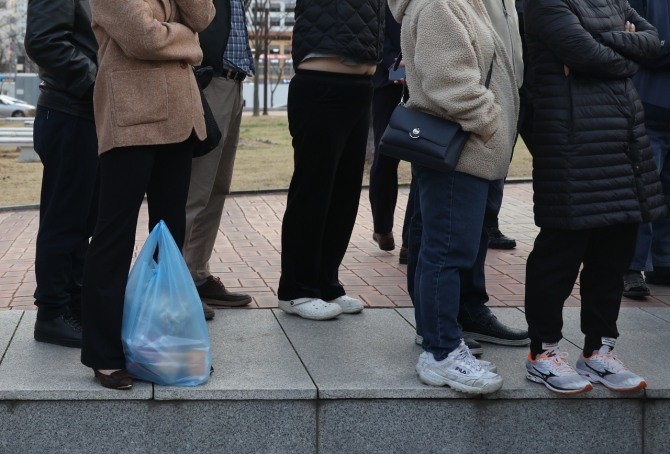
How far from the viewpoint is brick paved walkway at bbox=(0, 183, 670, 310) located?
5547 mm

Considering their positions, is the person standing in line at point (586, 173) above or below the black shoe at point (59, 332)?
above

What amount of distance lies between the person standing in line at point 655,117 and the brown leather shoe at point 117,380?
2824 mm

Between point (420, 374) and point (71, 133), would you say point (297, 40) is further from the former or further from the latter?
point (420, 374)

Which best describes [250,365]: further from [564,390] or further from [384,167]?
[384,167]

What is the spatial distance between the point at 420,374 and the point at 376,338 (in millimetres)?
668

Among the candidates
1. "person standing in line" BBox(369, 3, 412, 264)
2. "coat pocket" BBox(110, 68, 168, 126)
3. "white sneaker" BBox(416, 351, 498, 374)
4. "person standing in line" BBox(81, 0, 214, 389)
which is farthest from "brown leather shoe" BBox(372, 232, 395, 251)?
"coat pocket" BBox(110, 68, 168, 126)

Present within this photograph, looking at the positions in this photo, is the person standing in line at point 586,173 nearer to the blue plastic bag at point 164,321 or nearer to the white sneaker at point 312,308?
the white sneaker at point 312,308

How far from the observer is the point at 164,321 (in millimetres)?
3742

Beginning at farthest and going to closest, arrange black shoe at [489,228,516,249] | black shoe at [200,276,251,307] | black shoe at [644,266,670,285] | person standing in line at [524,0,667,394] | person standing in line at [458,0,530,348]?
black shoe at [489,228,516,249]
black shoe at [644,266,670,285]
black shoe at [200,276,251,307]
person standing in line at [458,0,530,348]
person standing in line at [524,0,667,394]

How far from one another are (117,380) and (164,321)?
0.94 feet

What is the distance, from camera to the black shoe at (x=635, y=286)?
5.54m

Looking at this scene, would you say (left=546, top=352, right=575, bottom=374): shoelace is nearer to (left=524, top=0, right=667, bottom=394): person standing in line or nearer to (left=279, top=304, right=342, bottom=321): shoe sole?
(left=524, top=0, right=667, bottom=394): person standing in line

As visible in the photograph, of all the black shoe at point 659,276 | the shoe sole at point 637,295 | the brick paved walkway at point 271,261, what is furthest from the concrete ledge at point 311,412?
the black shoe at point 659,276

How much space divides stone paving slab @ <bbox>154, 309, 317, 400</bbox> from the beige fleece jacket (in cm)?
106
